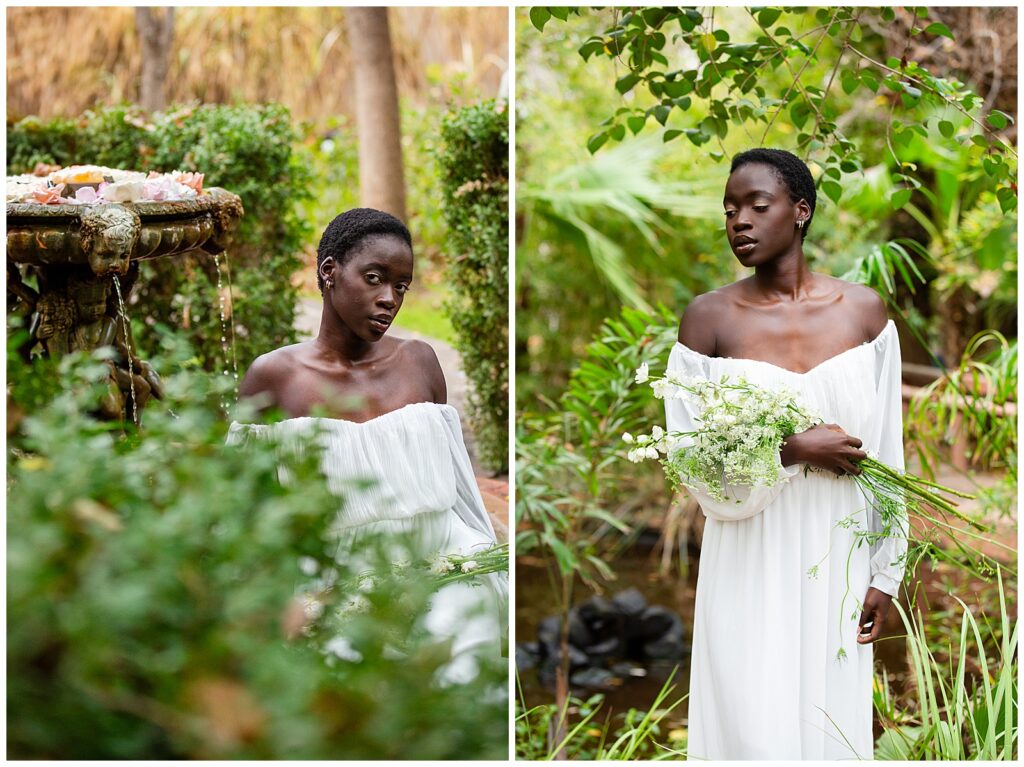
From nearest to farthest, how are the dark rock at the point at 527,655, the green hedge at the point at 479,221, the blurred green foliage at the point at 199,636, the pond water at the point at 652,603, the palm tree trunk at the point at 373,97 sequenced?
the blurred green foliage at the point at 199,636, the green hedge at the point at 479,221, the palm tree trunk at the point at 373,97, the pond water at the point at 652,603, the dark rock at the point at 527,655

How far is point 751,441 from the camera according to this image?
7.24 ft

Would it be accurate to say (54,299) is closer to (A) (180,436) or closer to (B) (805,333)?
(A) (180,436)

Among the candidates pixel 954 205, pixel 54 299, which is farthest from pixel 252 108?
pixel 954 205

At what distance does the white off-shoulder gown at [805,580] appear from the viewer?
7.82ft

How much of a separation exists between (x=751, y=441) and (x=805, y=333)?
1.22 ft

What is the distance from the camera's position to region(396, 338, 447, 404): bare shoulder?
253 cm

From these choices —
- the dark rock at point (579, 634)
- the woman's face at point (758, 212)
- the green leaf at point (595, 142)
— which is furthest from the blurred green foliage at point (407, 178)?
the dark rock at point (579, 634)

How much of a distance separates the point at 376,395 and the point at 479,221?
1.12m

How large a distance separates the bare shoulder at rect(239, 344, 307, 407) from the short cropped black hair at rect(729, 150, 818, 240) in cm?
112

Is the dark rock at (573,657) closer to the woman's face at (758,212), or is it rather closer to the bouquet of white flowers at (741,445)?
the bouquet of white flowers at (741,445)

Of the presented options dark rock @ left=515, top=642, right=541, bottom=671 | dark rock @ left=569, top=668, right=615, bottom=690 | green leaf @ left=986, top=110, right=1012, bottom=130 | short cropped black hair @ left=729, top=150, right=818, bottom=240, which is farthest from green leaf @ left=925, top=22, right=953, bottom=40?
dark rock @ left=569, top=668, right=615, bottom=690

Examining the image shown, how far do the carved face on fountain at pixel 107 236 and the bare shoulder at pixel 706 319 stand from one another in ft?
4.62

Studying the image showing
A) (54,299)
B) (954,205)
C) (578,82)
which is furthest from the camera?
(578,82)

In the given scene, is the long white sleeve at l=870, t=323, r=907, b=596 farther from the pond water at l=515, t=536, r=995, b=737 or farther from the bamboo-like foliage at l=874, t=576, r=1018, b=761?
the pond water at l=515, t=536, r=995, b=737
